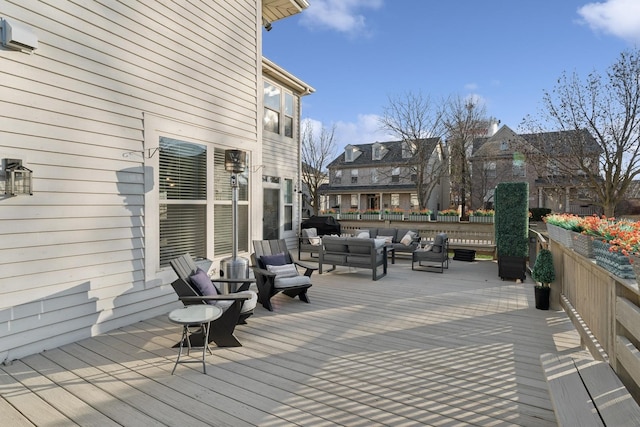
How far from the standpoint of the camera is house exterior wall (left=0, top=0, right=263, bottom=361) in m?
3.19

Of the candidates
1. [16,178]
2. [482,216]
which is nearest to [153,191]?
[16,178]

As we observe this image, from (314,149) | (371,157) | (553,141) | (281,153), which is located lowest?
(281,153)

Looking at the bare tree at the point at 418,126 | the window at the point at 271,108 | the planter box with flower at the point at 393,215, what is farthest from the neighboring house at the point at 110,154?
the bare tree at the point at 418,126

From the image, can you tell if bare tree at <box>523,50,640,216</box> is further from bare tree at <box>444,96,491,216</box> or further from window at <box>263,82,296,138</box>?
window at <box>263,82,296,138</box>

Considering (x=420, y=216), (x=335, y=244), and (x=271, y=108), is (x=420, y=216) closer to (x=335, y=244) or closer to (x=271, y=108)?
(x=335, y=244)

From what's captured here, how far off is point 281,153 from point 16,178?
296 inches

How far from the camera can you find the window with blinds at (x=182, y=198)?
4.69 m

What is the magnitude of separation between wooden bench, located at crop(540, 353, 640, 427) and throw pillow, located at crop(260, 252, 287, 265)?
12.5 feet

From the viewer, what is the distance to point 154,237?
448 centimetres

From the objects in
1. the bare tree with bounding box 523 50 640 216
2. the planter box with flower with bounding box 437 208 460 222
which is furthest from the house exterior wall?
the bare tree with bounding box 523 50 640 216

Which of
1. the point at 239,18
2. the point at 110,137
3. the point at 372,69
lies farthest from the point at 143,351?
the point at 372,69

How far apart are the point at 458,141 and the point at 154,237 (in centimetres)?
1757

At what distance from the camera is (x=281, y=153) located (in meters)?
10.3

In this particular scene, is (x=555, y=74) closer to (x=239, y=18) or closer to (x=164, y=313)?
(x=239, y=18)
